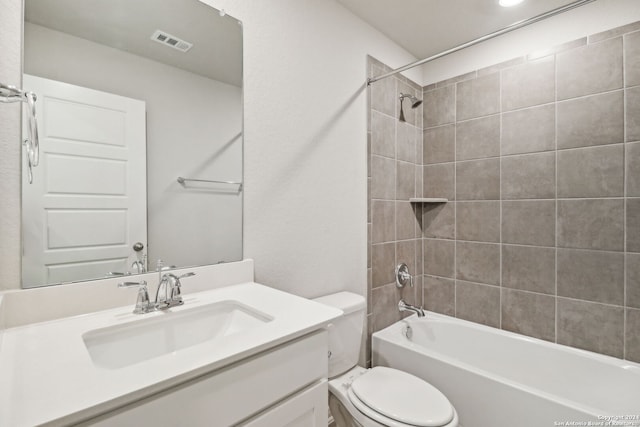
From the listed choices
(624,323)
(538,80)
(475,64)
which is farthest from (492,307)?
(475,64)

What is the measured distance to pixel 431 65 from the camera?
2.43 metres

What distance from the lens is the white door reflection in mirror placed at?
36.7 inches

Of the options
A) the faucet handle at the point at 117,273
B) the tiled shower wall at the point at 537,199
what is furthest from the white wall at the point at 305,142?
the faucet handle at the point at 117,273

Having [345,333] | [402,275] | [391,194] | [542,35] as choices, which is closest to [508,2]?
[542,35]

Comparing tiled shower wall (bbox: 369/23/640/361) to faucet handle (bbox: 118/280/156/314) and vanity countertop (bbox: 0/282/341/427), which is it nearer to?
vanity countertop (bbox: 0/282/341/427)

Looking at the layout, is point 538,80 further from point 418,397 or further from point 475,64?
point 418,397

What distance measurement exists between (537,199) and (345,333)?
1479 millimetres

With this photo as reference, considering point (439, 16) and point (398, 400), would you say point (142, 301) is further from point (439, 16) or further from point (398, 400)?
point (439, 16)

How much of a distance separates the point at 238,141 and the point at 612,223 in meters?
2.05

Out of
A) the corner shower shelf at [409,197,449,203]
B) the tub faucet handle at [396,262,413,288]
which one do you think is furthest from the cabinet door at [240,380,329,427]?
the corner shower shelf at [409,197,449,203]

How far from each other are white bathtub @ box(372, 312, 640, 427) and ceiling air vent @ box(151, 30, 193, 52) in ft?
6.24

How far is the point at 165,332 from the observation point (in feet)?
3.20

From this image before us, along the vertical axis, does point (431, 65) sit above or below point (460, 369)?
above

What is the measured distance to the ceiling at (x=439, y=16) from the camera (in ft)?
5.89
